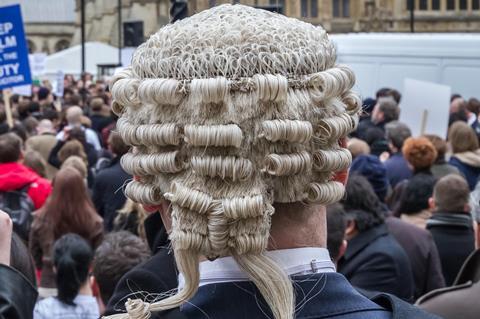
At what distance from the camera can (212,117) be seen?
1805 mm

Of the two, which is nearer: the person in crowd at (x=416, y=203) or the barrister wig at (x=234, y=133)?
the barrister wig at (x=234, y=133)

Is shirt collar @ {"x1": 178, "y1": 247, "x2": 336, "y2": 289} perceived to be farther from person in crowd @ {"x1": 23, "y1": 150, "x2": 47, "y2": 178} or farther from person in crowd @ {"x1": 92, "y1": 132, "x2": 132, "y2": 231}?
person in crowd @ {"x1": 23, "y1": 150, "x2": 47, "y2": 178}

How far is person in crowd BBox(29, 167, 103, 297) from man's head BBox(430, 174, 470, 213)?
6.44ft

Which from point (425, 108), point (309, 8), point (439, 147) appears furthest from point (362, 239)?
point (309, 8)

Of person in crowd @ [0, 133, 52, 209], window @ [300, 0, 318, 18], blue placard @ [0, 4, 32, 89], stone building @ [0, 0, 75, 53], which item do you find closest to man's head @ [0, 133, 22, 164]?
person in crowd @ [0, 133, 52, 209]

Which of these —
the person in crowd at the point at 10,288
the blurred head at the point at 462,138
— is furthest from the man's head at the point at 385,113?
the person in crowd at the point at 10,288

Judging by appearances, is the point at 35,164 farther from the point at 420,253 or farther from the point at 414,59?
the point at 414,59

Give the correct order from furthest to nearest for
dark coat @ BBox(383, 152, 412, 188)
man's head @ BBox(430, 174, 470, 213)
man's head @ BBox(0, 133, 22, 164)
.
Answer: dark coat @ BBox(383, 152, 412, 188), man's head @ BBox(0, 133, 22, 164), man's head @ BBox(430, 174, 470, 213)

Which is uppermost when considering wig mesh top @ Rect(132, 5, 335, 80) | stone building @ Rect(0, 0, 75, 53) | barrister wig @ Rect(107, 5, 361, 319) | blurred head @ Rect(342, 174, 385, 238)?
wig mesh top @ Rect(132, 5, 335, 80)

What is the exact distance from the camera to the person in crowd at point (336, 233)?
4.53 meters

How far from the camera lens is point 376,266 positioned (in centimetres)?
504

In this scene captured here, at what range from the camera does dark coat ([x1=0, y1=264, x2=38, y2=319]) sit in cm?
221

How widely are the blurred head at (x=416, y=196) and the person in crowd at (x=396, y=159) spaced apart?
224 centimetres

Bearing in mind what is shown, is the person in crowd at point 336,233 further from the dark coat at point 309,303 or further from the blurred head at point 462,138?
the blurred head at point 462,138
